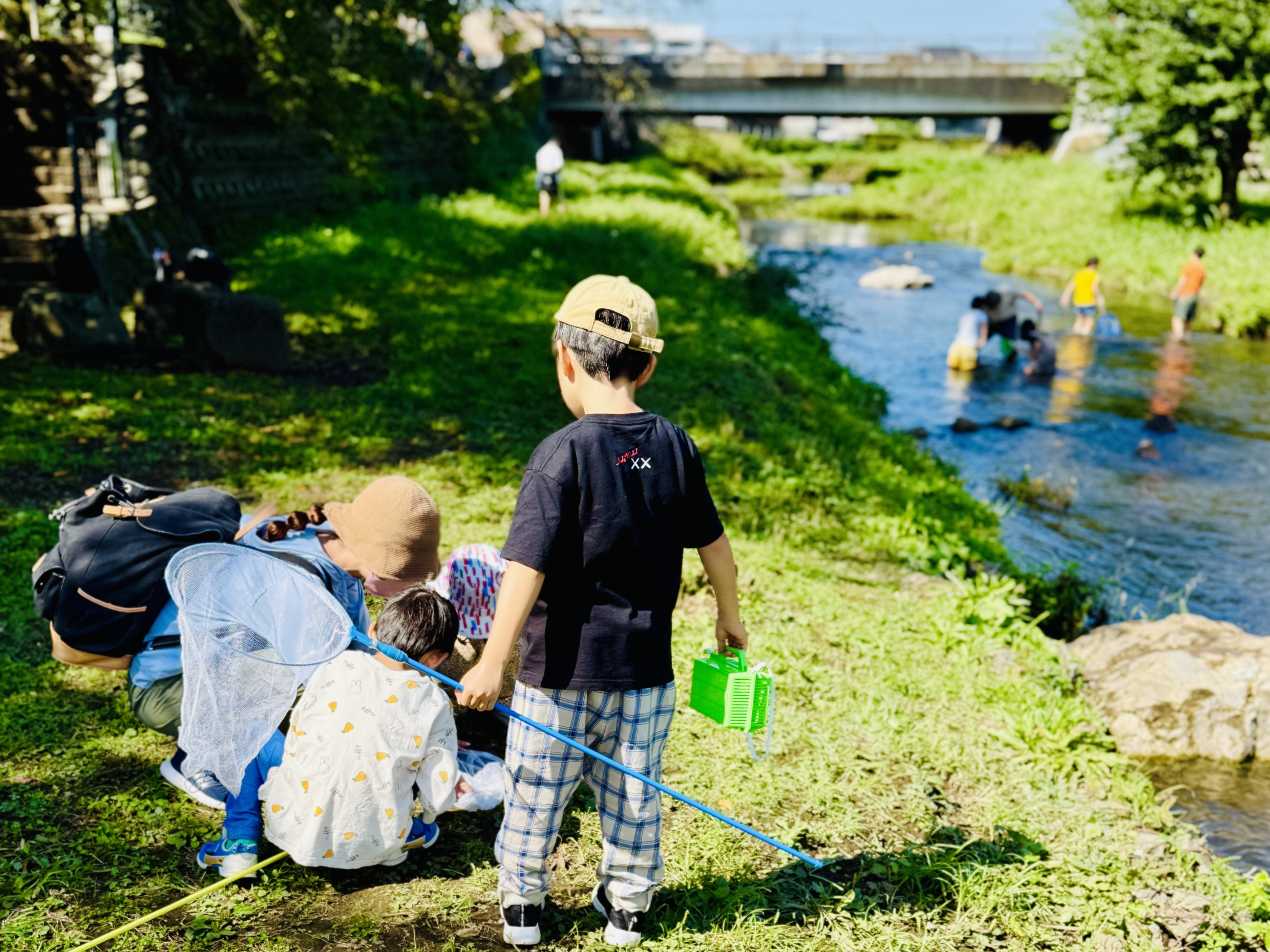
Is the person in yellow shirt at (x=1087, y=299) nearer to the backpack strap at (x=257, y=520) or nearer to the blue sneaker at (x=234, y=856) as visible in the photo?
the backpack strap at (x=257, y=520)

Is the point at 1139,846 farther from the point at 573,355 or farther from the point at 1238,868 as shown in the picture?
the point at 573,355

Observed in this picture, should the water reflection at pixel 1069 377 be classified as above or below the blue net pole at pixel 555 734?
below

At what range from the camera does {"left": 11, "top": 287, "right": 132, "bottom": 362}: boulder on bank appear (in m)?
8.79

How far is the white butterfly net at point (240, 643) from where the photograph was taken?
10.0ft

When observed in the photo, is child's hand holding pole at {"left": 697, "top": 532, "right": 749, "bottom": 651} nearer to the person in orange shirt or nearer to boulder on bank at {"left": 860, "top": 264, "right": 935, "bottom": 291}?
the person in orange shirt

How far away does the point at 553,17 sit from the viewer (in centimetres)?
1159

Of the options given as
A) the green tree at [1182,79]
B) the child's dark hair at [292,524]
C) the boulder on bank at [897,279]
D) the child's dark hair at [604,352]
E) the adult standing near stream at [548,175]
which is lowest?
the child's dark hair at [292,524]

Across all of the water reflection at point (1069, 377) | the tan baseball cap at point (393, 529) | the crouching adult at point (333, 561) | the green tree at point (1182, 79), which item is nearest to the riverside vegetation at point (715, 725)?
the crouching adult at point (333, 561)

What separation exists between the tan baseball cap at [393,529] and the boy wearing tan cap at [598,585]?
2.82 ft

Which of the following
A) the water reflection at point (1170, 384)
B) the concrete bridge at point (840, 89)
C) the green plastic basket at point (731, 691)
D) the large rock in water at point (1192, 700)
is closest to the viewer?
the green plastic basket at point (731, 691)

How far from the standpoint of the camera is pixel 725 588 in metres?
3.07

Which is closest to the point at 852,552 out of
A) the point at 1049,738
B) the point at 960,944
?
the point at 1049,738

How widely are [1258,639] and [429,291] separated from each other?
9.31m

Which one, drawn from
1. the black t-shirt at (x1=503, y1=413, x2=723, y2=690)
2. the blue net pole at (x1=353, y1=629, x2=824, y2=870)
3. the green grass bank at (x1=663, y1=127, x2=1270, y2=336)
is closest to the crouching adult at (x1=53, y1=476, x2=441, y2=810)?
the blue net pole at (x1=353, y1=629, x2=824, y2=870)
